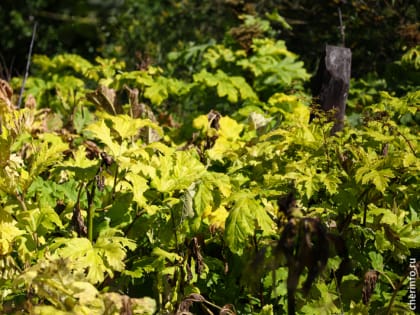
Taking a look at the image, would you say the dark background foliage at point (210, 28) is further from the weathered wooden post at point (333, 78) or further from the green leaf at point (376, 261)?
the green leaf at point (376, 261)

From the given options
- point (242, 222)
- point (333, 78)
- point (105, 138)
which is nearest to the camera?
point (242, 222)

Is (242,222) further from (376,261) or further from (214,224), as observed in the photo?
(376,261)

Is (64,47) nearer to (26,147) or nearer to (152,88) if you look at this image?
(152,88)

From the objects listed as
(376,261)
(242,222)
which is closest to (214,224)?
(242,222)

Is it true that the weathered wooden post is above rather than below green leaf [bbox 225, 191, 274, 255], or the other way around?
above

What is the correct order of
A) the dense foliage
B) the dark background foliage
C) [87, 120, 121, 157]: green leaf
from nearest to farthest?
A: the dense foliage < [87, 120, 121, 157]: green leaf < the dark background foliage

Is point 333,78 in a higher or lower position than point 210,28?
lower

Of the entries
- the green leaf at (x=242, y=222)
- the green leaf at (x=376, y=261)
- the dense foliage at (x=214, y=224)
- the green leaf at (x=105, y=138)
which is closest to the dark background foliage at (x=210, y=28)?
the green leaf at (x=105, y=138)

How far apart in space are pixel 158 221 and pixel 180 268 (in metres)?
0.26

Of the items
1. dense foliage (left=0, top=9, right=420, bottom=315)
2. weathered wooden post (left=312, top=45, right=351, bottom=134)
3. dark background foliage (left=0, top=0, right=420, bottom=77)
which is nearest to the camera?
dense foliage (left=0, top=9, right=420, bottom=315)

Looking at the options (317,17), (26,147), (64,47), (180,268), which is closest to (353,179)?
(180,268)

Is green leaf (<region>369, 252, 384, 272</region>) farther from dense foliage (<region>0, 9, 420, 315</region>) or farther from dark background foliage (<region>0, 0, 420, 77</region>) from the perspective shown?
dark background foliage (<region>0, 0, 420, 77</region>)

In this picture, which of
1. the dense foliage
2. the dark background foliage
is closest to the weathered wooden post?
the dense foliage

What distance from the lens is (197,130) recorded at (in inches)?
159
